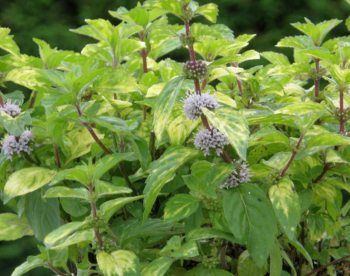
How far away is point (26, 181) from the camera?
39.3 inches

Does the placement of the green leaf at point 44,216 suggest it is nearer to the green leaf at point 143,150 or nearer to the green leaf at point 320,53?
the green leaf at point 143,150

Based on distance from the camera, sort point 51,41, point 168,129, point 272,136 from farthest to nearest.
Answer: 1. point 51,41
2. point 168,129
3. point 272,136

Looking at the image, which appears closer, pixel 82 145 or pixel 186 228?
pixel 186 228

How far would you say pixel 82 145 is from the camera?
110 cm

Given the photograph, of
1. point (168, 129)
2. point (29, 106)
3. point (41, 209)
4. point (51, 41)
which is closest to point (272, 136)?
point (168, 129)

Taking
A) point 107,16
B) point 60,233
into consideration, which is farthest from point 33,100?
point 107,16

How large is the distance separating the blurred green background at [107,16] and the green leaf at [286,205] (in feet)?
7.28

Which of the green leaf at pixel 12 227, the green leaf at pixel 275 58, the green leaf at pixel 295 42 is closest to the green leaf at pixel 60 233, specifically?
the green leaf at pixel 12 227

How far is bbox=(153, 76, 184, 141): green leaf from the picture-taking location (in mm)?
852

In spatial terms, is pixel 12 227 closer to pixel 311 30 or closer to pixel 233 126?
pixel 233 126

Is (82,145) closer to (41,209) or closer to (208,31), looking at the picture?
(41,209)

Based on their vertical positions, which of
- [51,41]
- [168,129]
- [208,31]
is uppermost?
[208,31]

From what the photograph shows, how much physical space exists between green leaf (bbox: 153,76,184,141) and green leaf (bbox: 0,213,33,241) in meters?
0.46

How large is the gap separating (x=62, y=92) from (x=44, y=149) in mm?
166
